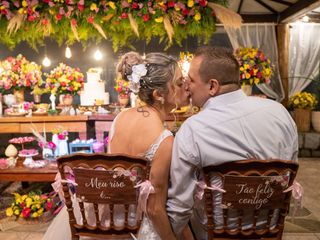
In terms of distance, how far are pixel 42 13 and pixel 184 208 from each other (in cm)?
258

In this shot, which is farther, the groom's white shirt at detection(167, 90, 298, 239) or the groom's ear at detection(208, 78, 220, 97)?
the groom's ear at detection(208, 78, 220, 97)

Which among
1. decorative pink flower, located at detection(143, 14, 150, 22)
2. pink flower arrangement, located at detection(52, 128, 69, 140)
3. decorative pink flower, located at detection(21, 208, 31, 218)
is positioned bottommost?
decorative pink flower, located at detection(21, 208, 31, 218)

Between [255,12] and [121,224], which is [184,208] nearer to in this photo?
[121,224]

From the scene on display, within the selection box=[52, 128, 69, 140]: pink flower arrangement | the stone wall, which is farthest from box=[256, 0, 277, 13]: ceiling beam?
box=[52, 128, 69, 140]: pink flower arrangement

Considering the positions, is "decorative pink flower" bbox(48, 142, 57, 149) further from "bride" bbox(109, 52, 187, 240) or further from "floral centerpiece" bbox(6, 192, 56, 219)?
"bride" bbox(109, 52, 187, 240)

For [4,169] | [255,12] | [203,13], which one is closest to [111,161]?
[4,169]

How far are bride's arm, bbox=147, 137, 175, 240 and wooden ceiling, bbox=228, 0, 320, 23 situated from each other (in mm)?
4579

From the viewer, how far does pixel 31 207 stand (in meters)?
3.03

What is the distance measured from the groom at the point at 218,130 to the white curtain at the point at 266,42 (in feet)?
17.2

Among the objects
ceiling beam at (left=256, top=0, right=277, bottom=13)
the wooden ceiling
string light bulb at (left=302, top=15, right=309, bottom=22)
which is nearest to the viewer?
the wooden ceiling

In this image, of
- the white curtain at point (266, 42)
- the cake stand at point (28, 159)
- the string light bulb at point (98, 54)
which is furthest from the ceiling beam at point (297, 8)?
the cake stand at point (28, 159)

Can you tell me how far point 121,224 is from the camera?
162 cm

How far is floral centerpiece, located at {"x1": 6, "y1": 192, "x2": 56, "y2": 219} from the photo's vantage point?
9.88ft

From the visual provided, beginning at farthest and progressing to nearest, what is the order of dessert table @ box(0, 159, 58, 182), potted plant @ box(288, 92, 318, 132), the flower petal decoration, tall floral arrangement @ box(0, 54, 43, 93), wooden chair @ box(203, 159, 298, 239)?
1. potted plant @ box(288, 92, 318, 132)
2. tall floral arrangement @ box(0, 54, 43, 93)
3. dessert table @ box(0, 159, 58, 182)
4. the flower petal decoration
5. wooden chair @ box(203, 159, 298, 239)
